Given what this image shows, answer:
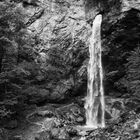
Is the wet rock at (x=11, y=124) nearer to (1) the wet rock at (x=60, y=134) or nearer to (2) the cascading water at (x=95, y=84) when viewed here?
(1) the wet rock at (x=60, y=134)

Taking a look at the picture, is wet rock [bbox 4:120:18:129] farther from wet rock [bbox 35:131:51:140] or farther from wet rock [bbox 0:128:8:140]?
wet rock [bbox 35:131:51:140]

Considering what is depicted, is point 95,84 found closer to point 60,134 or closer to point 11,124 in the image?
point 60,134

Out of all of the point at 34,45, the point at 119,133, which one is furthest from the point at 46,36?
the point at 119,133

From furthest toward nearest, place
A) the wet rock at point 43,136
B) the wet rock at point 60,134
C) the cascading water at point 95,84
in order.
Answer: the cascading water at point 95,84 → the wet rock at point 60,134 → the wet rock at point 43,136

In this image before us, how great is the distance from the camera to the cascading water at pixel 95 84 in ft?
56.9

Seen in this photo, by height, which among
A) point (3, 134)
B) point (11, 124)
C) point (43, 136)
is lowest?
point (43, 136)

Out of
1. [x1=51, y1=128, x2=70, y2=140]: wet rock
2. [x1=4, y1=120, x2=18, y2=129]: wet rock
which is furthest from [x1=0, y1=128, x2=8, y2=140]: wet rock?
[x1=51, y1=128, x2=70, y2=140]: wet rock

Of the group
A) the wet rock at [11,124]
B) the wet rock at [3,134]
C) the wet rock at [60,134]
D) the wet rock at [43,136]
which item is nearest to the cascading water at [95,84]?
the wet rock at [60,134]

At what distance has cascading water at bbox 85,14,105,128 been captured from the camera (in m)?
17.3

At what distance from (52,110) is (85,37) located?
24.6 ft

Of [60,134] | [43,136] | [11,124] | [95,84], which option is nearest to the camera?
[43,136]

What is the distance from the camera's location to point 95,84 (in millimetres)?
19047

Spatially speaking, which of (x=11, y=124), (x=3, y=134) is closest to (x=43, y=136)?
(x=3, y=134)

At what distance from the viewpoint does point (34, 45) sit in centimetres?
1973
